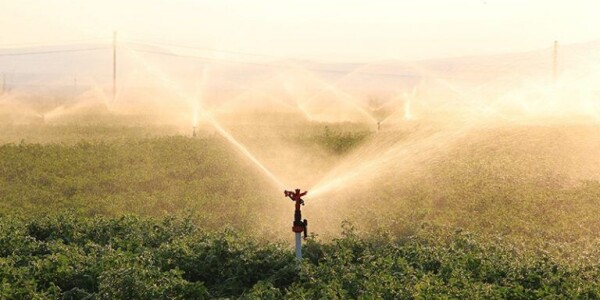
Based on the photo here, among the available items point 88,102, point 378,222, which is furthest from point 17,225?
point 88,102

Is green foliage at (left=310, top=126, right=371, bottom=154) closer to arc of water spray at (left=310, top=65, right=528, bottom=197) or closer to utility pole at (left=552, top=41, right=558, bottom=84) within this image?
arc of water spray at (left=310, top=65, right=528, bottom=197)

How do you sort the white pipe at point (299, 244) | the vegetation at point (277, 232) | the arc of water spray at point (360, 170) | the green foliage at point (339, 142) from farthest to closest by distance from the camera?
1. the green foliage at point (339, 142)
2. the arc of water spray at point (360, 170)
3. the white pipe at point (299, 244)
4. the vegetation at point (277, 232)

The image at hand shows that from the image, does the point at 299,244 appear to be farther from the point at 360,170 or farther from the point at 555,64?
the point at 555,64

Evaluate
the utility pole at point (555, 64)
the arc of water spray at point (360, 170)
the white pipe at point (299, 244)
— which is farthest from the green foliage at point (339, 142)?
the utility pole at point (555, 64)

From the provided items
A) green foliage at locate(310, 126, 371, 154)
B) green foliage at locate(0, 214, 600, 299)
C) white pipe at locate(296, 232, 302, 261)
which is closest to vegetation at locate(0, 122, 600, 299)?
green foliage at locate(0, 214, 600, 299)

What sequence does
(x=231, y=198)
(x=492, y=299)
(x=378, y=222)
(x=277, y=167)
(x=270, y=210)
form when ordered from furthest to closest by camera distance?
(x=277, y=167)
(x=231, y=198)
(x=270, y=210)
(x=378, y=222)
(x=492, y=299)

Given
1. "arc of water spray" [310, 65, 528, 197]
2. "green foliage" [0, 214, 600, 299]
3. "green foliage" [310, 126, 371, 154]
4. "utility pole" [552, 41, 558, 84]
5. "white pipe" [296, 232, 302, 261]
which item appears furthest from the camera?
"utility pole" [552, 41, 558, 84]

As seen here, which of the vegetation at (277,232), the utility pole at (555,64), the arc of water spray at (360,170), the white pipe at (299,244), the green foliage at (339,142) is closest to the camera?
the vegetation at (277,232)

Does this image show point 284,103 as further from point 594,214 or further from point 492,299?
point 492,299

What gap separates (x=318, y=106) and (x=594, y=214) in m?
50.6

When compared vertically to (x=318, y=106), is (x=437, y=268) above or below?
below

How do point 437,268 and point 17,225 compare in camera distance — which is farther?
point 17,225

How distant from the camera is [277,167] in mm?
19328

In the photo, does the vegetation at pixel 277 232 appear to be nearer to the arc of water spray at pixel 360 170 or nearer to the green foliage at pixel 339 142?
the arc of water spray at pixel 360 170
